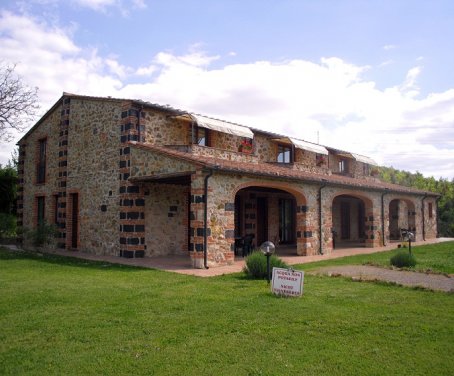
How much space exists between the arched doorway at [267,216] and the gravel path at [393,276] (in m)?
5.29

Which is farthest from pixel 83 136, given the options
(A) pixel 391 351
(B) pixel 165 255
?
(A) pixel 391 351

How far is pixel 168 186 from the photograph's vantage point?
14.9 metres

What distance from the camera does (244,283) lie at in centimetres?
877

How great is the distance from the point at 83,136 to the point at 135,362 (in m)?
13.2

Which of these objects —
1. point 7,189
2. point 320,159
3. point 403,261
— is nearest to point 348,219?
point 320,159

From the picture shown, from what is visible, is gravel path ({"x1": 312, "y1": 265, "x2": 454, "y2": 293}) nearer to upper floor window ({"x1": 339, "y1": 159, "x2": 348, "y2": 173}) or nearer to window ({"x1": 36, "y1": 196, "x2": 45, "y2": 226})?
window ({"x1": 36, "y1": 196, "x2": 45, "y2": 226})

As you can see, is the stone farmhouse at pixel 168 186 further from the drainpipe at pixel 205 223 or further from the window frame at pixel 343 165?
the window frame at pixel 343 165

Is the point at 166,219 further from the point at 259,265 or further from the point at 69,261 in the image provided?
the point at 259,265

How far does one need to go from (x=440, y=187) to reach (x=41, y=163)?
29.4m

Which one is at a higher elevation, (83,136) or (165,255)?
(83,136)

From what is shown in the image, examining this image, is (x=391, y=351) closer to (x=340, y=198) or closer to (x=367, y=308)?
(x=367, y=308)

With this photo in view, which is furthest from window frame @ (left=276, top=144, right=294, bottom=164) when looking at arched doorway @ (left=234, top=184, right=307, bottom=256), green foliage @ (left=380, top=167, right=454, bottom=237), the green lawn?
green foliage @ (left=380, top=167, right=454, bottom=237)

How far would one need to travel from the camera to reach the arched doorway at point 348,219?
76.8ft

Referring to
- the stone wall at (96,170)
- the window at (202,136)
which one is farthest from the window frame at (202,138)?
the stone wall at (96,170)
